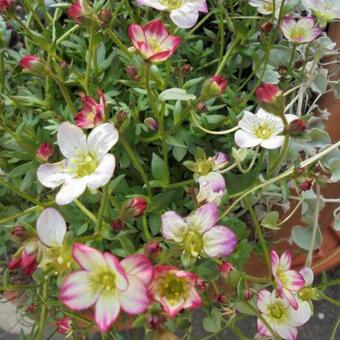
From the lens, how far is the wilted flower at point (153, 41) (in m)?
0.51

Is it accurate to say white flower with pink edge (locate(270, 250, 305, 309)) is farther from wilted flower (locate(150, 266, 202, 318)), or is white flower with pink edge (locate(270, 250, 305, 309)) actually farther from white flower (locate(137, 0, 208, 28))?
white flower (locate(137, 0, 208, 28))

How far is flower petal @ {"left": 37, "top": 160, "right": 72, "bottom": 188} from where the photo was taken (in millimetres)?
553

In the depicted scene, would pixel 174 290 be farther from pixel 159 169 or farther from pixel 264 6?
pixel 264 6

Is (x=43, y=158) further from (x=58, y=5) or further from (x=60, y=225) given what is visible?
(x=58, y=5)

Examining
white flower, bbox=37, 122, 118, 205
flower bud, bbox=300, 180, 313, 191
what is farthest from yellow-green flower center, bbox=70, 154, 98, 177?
flower bud, bbox=300, 180, 313, 191

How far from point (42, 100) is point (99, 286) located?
0.32m

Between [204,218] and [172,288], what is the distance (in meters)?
0.07

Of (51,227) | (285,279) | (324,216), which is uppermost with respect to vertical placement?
(51,227)

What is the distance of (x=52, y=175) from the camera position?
0.56 meters

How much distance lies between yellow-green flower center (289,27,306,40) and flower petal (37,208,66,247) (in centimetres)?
36

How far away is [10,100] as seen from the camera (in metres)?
0.71

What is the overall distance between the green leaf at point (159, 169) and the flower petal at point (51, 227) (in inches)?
6.6

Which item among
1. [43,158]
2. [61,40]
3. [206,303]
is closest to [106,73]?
[61,40]

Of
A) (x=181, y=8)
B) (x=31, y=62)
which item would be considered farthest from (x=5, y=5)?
(x=181, y=8)
